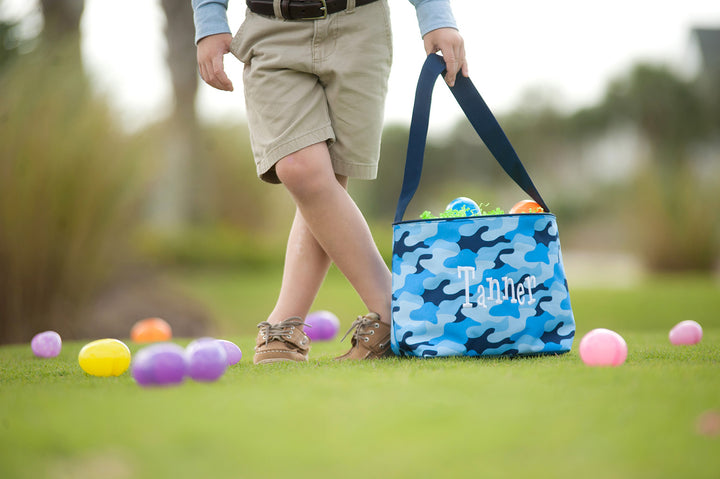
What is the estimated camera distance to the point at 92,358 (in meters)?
1.84

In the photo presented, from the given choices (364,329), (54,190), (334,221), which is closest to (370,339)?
(364,329)

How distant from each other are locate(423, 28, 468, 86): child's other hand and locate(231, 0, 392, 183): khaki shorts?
0.16 meters

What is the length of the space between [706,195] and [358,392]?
7291 millimetres

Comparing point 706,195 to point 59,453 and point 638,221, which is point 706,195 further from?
point 59,453

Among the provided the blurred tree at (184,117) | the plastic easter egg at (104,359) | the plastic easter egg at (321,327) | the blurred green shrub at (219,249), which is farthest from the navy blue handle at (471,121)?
the blurred tree at (184,117)

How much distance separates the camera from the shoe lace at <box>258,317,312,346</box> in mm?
2090

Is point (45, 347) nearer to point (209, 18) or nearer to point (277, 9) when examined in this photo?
point (209, 18)

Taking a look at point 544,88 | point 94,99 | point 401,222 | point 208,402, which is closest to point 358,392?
point 208,402

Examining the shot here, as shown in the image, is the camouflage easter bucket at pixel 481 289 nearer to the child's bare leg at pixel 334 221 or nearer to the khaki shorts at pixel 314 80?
the child's bare leg at pixel 334 221

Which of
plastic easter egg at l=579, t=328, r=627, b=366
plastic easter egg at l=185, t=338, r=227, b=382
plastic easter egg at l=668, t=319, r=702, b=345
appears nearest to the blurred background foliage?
plastic easter egg at l=185, t=338, r=227, b=382

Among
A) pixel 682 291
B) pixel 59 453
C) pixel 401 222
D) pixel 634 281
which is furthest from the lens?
pixel 634 281

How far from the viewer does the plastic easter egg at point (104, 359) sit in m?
1.84

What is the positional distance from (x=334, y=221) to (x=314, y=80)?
458mm

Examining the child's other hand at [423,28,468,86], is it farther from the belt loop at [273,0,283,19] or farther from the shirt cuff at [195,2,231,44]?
the shirt cuff at [195,2,231,44]
